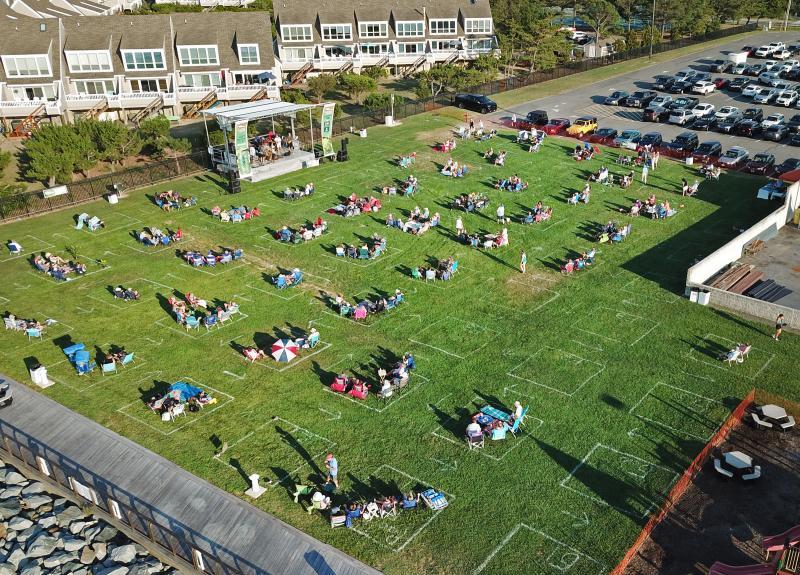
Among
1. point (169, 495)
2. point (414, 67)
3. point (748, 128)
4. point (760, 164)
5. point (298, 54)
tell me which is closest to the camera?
point (169, 495)

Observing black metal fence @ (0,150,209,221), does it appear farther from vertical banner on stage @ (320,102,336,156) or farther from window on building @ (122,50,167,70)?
window on building @ (122,50,167,70)

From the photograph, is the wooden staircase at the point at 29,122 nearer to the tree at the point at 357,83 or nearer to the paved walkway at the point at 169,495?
the tree at the point at 357,83

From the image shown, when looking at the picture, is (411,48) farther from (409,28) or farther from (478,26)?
(478,26)

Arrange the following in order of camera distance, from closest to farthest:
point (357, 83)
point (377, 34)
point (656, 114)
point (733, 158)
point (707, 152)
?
1. point (733, 158)
2. point (707, 152)
3. point (656, 114)
4. point (357, 83)
5. point (377, 34)

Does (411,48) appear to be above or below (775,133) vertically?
above

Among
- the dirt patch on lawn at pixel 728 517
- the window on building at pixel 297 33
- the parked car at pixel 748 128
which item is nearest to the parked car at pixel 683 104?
the parked car at pixel 748 128

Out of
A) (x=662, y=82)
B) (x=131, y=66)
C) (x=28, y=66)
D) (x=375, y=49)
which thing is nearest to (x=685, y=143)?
(x=662, y=82)
